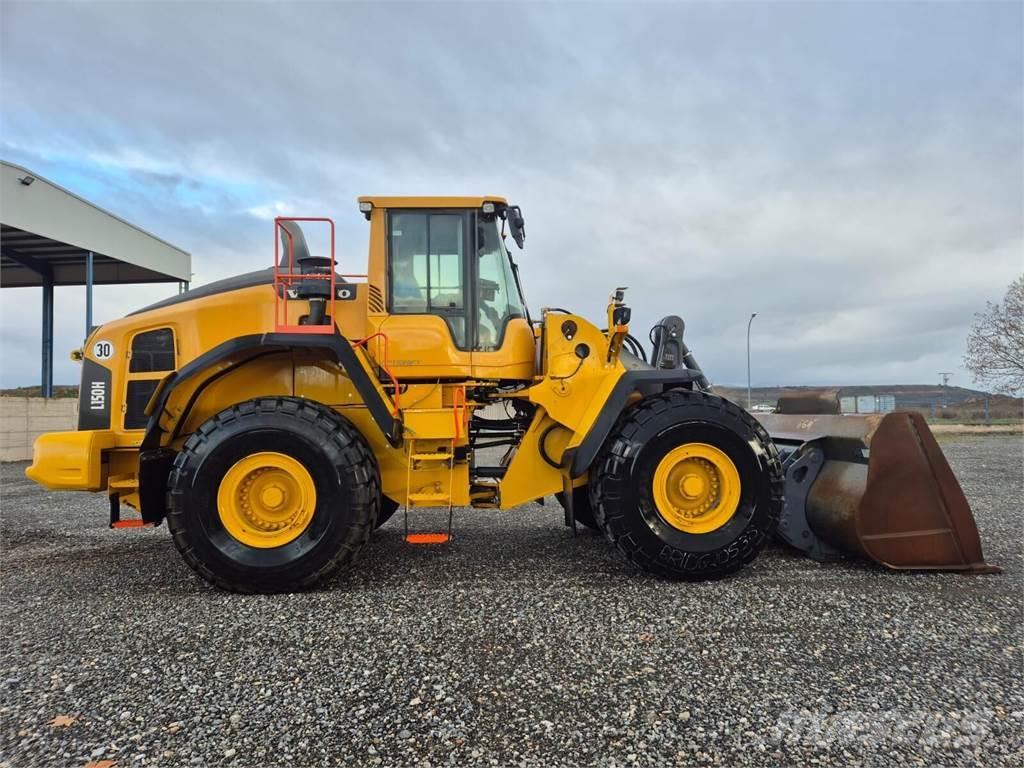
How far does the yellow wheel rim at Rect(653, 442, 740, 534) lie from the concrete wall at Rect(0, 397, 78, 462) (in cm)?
1684

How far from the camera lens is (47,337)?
65.8ft

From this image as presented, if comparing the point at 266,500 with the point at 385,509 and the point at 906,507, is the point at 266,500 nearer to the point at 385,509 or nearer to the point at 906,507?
the point at 385,509

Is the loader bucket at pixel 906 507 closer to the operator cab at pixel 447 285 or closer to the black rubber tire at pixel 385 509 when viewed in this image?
the operator cab at pixel 447 285

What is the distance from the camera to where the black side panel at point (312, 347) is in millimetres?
4035

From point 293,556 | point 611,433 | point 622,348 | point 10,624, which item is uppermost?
point 622,348

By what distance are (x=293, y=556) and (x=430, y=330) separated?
183cm

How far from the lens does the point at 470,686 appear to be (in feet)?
8.40

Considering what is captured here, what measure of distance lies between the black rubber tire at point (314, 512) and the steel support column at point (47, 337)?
20.6 m

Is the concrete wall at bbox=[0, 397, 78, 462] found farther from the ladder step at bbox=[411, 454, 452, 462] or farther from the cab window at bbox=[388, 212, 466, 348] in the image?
the ladder step at bbox=[411, 454, 452, 462]

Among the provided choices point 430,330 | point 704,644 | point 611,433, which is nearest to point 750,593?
point 704,644

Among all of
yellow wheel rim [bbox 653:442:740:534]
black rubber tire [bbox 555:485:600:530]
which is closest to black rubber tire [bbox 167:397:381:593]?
black rubber tire [bbox 555:485:600:530]

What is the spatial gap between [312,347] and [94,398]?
1744 millimetres

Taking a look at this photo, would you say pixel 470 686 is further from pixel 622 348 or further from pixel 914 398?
pixel 914 398

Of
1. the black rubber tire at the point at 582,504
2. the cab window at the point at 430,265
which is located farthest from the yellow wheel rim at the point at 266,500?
the black rubber tire at the point at 582,504
